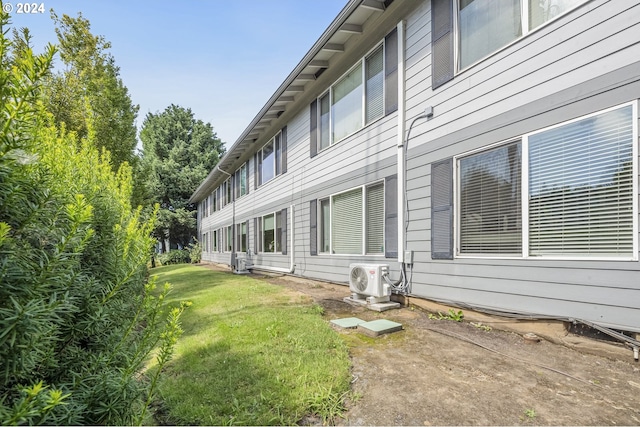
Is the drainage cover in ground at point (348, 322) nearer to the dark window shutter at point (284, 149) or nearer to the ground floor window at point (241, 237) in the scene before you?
the dark window shutter at point (284, 149)

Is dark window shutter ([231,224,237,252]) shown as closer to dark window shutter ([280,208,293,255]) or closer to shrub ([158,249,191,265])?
dark window shutter ([280,208,293,255])

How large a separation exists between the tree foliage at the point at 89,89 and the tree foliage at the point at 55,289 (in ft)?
25.9

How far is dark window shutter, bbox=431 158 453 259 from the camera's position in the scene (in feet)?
15.2

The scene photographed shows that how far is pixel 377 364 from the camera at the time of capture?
117 inches

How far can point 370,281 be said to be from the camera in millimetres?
5148

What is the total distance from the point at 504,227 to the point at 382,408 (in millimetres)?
2886

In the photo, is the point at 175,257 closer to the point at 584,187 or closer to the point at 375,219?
the point at 375,219

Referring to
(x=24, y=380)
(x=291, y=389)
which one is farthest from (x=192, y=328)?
(x=24, y=380)

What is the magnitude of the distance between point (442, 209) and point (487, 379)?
259cm

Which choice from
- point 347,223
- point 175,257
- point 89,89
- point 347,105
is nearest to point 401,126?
point 347,105

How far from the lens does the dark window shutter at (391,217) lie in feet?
18.2

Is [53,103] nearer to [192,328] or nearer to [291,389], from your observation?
[192,328]

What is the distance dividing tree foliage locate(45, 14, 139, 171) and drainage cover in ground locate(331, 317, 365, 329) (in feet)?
24.4

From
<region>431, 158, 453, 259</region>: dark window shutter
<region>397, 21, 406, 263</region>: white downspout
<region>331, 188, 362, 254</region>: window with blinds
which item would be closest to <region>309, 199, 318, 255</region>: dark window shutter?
<region>331, 188, 362, 254</region>: window with blinds
